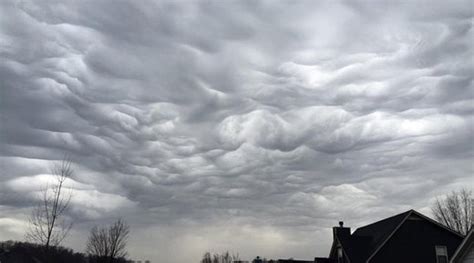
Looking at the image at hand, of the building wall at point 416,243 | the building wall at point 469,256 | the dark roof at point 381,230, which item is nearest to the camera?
the building wall at point 469,256

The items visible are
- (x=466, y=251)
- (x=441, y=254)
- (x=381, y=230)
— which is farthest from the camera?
(x=381, y=230)

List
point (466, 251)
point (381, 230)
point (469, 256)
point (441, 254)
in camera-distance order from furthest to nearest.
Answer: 1. point (381, 230)
2. point (441, 254)
3. point (466, 251)
4. point (469, 256)

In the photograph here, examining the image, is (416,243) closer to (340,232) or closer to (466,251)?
(340,232)

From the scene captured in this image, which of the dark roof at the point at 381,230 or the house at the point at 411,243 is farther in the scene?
the dark roof at the point at 381,230

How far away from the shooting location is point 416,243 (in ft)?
152

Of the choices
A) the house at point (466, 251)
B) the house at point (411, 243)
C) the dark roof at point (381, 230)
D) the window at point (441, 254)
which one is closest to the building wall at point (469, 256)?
the house at point (466, 251)

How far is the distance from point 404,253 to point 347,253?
5.34m

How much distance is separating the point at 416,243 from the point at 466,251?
64.7 feet

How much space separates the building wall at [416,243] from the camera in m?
45.8

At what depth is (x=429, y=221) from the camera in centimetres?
4684

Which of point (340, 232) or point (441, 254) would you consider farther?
point (340, 232)

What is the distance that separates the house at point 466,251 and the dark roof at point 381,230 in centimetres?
1860

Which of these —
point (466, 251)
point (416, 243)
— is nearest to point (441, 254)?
point (416, 243)

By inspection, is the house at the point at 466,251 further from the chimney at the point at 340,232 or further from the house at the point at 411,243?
the chimney at the point at 340,232
